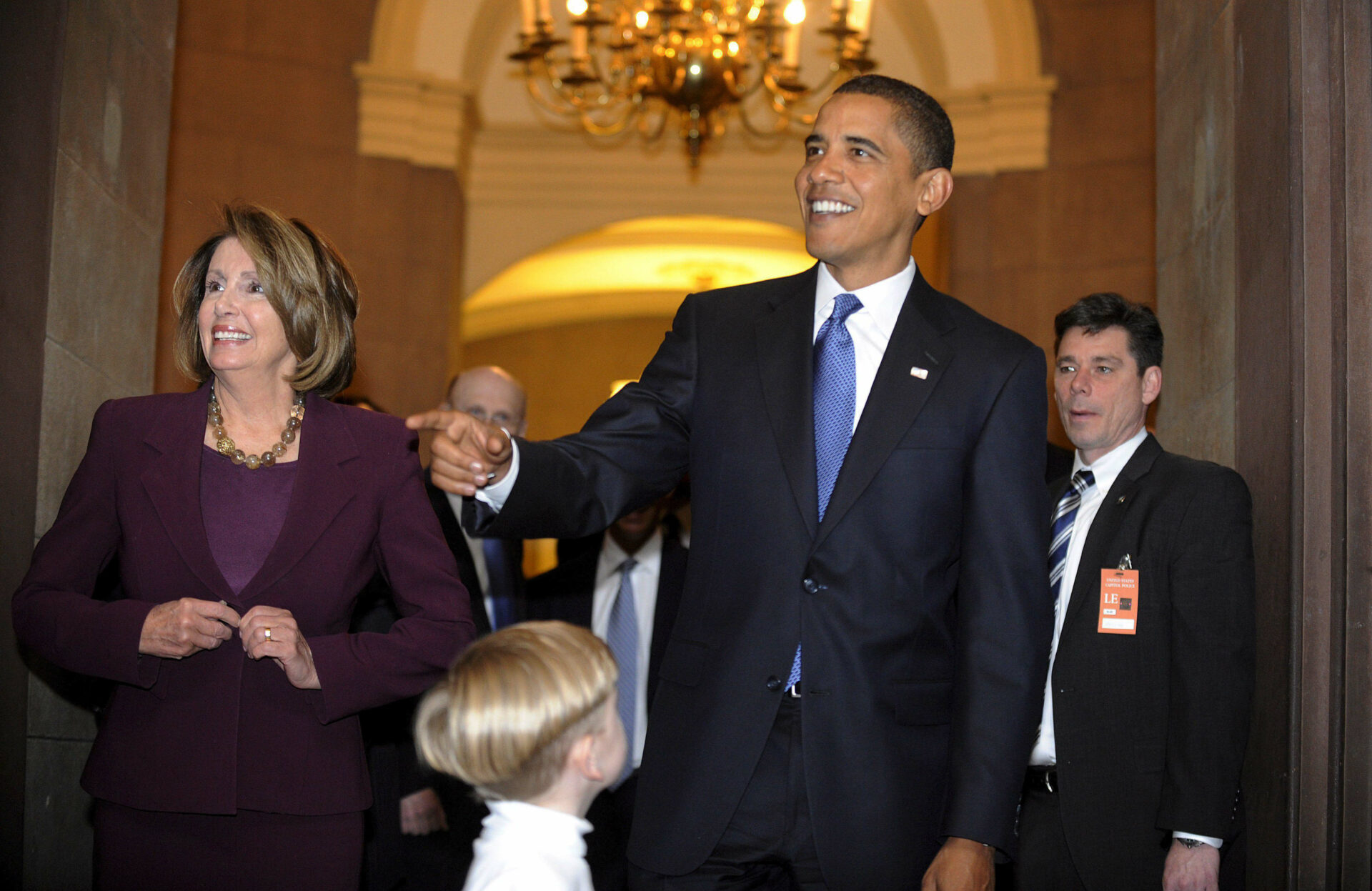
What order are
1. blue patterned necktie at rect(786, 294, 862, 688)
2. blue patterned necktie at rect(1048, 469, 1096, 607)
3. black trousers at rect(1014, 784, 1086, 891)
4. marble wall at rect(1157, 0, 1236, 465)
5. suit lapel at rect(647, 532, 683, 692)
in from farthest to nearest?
suit lapel at rect(647, 532, 683, 692) → marble wall at rect(1157, 0, 1236, 465) → blue patterned necktie at rect(1048, 469, 1096, 607) → black trousers at rect(1014, 784, 1086, 891) → blue patterned necktie at rect(786, 294, 862, 688)

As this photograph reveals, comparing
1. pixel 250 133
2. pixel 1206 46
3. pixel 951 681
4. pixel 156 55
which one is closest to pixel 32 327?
pixel 156 55

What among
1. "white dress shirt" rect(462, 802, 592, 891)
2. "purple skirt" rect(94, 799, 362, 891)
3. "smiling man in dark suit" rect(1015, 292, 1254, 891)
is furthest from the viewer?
"smiling man in dark suit" rect(1015, 292, 1254, 891)

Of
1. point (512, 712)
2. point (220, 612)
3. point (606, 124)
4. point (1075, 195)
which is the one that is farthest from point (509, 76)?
point (512, 712)

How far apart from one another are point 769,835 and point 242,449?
1.19 metres

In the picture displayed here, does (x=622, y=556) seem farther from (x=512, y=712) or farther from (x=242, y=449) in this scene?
(x=512, y=712)

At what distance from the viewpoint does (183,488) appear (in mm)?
2504

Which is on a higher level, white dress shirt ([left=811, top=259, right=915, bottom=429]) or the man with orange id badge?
white dress shirt ([left=811, top=259, right=915, bottom=429])

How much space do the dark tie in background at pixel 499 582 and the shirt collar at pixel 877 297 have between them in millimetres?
1918

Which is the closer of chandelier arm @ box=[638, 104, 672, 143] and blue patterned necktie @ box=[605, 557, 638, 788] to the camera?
blue patterned necktie @ box=[605, 557, 638, 788]

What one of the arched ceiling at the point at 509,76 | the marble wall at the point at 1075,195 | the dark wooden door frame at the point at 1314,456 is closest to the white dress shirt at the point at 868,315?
the dark wooden door frame at the point at 1314,456

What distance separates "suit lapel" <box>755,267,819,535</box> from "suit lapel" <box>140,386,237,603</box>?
101cm

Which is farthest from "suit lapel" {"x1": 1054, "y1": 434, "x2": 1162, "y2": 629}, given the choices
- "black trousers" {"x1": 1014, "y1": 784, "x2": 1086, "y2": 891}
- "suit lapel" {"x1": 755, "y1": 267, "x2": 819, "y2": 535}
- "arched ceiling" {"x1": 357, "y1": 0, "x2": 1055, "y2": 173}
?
"arched ceiling" {"x1": 357, "y1": 0, "x2": 1055, "y2": 173}

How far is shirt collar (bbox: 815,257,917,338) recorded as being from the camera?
2594 mm

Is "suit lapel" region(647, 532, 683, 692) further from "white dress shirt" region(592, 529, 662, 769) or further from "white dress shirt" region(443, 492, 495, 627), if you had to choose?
"white dress shirt" region(443, 492, 495, 627)
